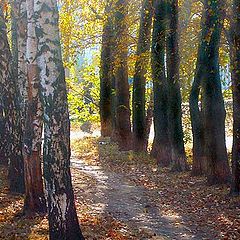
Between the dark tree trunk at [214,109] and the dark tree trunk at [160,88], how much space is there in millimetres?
3243

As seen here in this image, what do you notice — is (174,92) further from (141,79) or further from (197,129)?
(141,79)

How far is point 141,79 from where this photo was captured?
21078 millimetres

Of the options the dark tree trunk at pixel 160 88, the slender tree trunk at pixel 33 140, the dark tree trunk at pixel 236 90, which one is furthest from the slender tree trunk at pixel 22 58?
the dark tree trunk at pixel 160 88

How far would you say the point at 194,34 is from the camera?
1828 cm

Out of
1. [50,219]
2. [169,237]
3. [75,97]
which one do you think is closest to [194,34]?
[169,237]

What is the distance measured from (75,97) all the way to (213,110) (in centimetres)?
2293

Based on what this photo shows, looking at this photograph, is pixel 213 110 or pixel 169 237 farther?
pixel 213 110

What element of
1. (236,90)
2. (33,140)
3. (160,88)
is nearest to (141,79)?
(160,88)

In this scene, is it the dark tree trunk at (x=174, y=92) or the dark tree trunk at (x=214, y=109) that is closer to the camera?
the dark tree trunk at (x=214, y=109)

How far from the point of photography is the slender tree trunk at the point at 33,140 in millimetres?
10062

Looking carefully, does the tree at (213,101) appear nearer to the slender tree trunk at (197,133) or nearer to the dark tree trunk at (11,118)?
the slender tree trunk at (197,133)

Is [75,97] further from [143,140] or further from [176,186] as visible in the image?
[176,186]

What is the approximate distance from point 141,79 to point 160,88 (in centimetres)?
261

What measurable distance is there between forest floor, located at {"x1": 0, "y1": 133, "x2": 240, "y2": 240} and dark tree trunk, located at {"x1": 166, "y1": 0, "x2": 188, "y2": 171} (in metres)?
0.77
